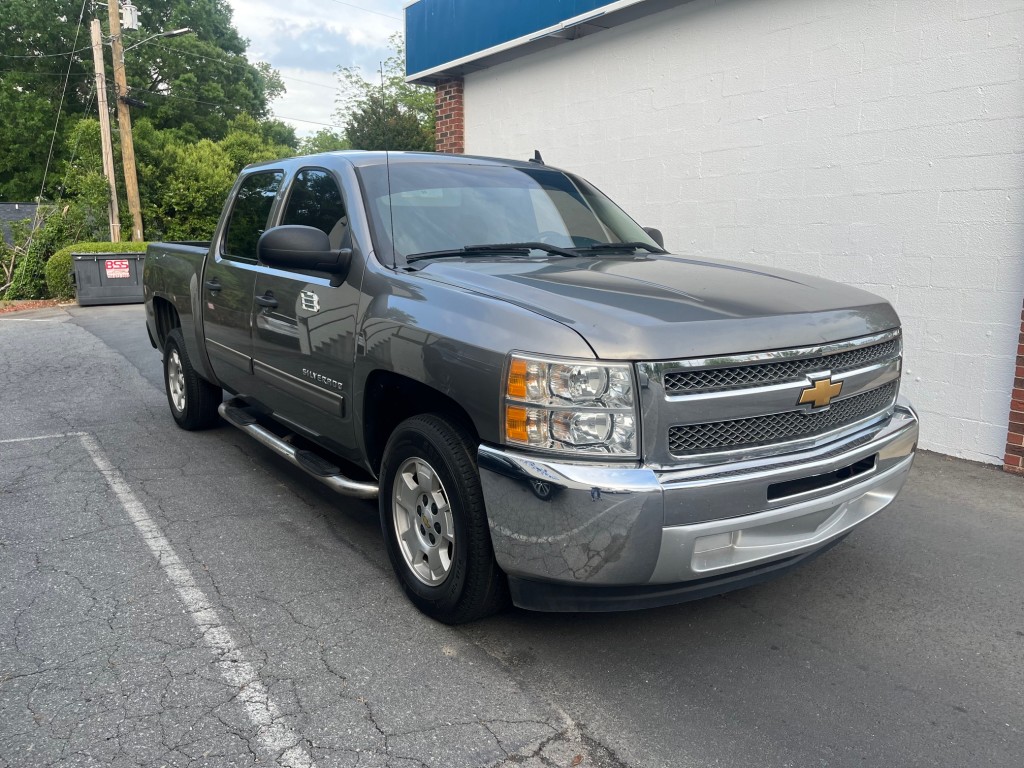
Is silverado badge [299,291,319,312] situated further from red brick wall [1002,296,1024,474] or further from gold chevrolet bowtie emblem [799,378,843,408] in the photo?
red brick wall [1002,296,1024,474]

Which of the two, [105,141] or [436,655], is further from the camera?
[105,141]

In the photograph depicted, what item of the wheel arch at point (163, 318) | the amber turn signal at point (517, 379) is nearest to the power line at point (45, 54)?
the wheel arch at point (163, 318)

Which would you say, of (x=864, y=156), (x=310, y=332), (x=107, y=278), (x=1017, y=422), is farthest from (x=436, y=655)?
(x=107, y=278)

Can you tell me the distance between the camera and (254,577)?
3.82 m

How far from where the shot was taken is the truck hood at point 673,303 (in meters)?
2.72

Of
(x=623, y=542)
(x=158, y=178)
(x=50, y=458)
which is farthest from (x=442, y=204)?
(x=158, y=178)

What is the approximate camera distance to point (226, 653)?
3.14 metres

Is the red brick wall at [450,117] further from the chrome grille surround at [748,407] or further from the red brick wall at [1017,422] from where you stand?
the chrome grille surround at [748,407]

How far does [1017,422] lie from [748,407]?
366 centimetres

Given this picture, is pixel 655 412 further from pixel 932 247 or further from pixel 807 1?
pixel 807 1

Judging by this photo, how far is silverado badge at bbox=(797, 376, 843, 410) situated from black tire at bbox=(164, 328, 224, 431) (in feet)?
14.4

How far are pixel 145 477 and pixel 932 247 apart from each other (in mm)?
5542

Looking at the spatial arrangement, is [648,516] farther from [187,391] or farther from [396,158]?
[187,391]

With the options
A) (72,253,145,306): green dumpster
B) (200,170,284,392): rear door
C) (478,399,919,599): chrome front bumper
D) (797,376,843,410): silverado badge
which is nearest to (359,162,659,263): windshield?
(200,170,284,392): rear door
